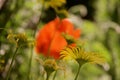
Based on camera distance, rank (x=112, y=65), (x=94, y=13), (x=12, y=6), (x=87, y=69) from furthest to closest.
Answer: (x=94, y=13), (x=112, y=65), (x=87, y=69), (x=12, y=6)

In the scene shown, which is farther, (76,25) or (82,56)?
(76,25)

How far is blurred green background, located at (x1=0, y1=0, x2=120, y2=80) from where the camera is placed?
1.05 meters

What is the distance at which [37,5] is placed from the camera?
53.1 inches

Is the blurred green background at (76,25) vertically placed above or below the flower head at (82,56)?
below

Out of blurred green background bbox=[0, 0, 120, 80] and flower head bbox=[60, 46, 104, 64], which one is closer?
flower head bbox=[60, 46, 104, 64]

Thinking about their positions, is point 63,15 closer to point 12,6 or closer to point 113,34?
point 12,6

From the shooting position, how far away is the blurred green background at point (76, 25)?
1046mm

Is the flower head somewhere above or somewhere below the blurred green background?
above

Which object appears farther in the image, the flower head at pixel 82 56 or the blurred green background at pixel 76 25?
the blurred green background at pixel 76 25

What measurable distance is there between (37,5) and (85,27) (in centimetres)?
71

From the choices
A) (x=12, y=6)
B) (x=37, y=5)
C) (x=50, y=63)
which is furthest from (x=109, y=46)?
(x=50, y=63)

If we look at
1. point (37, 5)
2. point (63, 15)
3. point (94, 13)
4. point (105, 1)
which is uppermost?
point (63, 15)

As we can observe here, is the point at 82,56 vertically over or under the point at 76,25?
over

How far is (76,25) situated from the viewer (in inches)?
74.7
